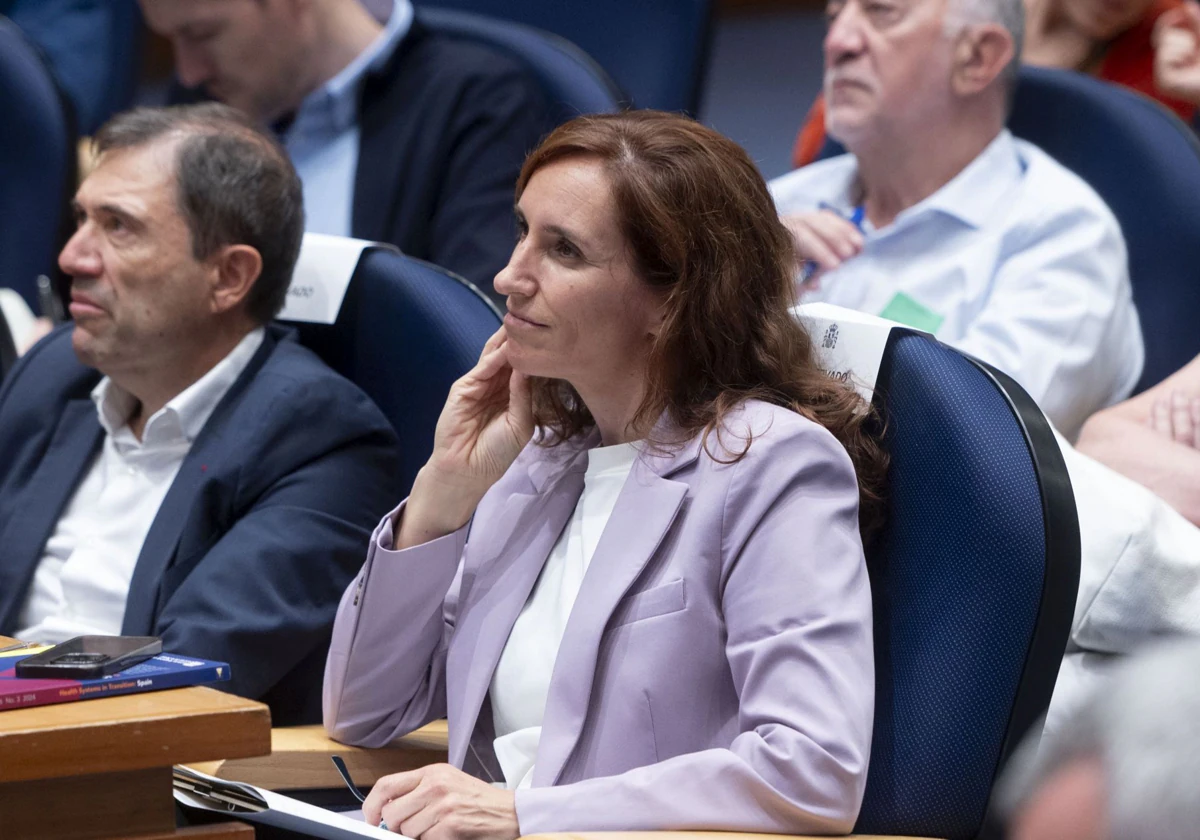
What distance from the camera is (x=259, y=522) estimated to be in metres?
1.86

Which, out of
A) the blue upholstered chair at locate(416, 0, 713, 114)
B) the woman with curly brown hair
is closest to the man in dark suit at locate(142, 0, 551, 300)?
the blue upholstered chair at locate(416, 0, 713, 114)

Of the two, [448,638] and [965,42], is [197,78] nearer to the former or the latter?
[965,42]

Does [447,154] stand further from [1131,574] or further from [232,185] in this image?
[1131,574]

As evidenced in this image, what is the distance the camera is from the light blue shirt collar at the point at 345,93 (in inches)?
108

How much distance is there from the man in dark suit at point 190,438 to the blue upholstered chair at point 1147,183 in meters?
1.10

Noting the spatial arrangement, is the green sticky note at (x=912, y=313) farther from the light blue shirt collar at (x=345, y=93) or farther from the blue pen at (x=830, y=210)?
the light blue shirt collar at (x=345, y=93)

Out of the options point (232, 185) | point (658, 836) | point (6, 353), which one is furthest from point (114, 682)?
point (6, 353)

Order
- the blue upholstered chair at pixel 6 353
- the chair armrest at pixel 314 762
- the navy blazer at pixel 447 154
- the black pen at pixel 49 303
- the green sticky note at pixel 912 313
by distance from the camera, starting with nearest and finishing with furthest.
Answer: the chair armrest at pixel 314 762 → the green sticky note at pixel 912 313 → the blue upholstered chair at pixel 6 353 → the navy blazer at pixel 447 154 → the black pen at pixel 49 303

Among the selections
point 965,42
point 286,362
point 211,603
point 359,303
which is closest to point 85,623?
point 211,603

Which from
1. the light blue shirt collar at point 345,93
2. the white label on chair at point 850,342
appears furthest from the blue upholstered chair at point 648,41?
the white label on chair at point 850,342

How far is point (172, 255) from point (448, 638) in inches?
27.8

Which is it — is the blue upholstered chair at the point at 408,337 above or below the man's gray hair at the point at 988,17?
below

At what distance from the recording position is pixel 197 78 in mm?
2879

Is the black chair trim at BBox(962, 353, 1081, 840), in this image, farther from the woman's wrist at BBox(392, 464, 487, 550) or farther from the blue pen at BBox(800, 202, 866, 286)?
the blue pen at BBox(800, 202, 866, 286)
